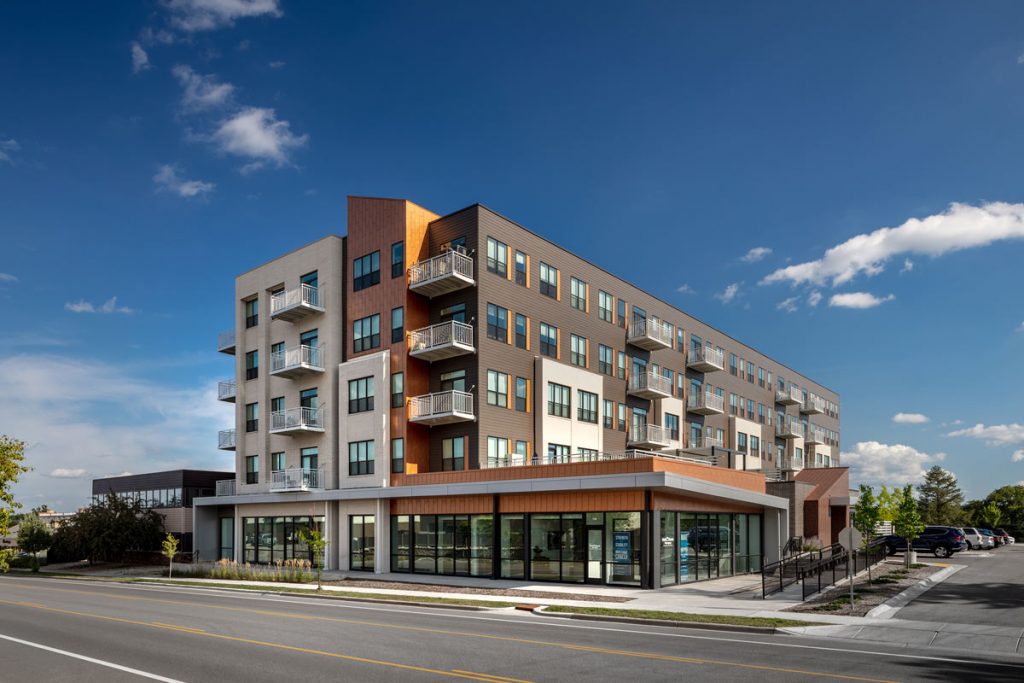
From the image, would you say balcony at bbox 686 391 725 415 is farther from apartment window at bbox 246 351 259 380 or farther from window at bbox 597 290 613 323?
apartment window at bbox 246 351 259 380

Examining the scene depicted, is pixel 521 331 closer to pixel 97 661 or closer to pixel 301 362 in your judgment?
pixel 301 362

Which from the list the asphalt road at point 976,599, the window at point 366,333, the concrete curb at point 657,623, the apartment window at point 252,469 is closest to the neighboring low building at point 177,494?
the apartment window at point 252,469

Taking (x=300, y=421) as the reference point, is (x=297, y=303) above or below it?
above

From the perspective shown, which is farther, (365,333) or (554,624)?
(365,333)

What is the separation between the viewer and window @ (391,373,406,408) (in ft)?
130

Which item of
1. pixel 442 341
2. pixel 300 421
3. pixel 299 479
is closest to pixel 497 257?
pixel 442 341

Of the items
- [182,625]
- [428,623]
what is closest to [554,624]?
[428,623]

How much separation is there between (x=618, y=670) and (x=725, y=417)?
173 ft

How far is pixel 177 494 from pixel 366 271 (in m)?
25.5

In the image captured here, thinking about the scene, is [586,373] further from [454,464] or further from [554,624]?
[554,624]

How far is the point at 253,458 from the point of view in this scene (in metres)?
49.2

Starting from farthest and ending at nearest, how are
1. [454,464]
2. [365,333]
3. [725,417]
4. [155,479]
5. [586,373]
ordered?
[725,417] < [155,479] < [586,373] < [365,333] < [454,464]

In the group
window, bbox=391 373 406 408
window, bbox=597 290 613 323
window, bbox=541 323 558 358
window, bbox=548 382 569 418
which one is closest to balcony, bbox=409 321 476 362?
window, bbox=391 373 406 408

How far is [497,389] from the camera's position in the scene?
39625mm
